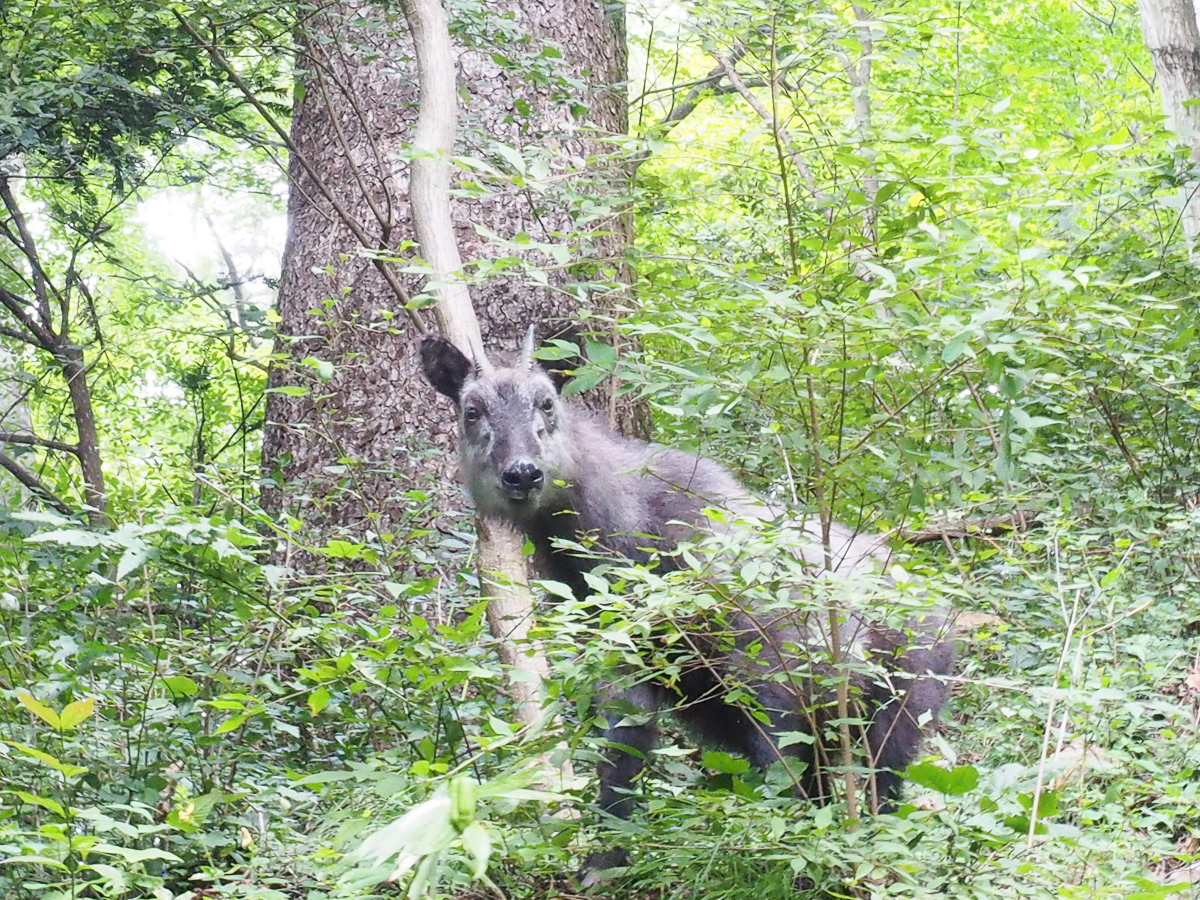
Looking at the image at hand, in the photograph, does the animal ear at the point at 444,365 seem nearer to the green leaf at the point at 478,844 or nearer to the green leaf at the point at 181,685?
the green leaf at the point at 181,685

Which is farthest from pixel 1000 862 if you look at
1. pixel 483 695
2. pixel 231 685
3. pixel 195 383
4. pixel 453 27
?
pixel 195 383

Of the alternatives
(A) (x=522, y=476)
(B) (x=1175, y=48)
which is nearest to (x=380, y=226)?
(A) (x=522, y=476)

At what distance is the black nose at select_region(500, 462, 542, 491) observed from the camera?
14.9 ft

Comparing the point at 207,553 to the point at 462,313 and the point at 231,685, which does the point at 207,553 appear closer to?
the point at 231,685

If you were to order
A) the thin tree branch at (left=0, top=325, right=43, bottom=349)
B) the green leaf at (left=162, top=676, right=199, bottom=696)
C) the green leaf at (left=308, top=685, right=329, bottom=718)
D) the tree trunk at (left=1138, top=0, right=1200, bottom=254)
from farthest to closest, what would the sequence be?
the thin tree branch at (left=0, top=325, right=43, bottom=349)
the tree trunk at (left=1138, top=0, right=1200, bottom=254)
the green leaf at (left=162, top=676, right=199, bottom=696)
the green leaf at (left=308, top=685, right=329, bottom=718)

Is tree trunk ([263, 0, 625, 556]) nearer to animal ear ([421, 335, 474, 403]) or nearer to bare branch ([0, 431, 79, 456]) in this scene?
animal ear ([421, 335, 474, 403])

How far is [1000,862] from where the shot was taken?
2924mm

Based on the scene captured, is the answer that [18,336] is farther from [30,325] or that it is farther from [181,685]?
[181,685]

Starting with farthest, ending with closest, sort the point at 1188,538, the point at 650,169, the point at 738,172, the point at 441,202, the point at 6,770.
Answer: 1. the point at 650,169
2. the point at 1188,538
3. the point at 441,202
4. the point at 738,172
5. the point at 6,770

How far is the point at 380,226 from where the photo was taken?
5.95 metres

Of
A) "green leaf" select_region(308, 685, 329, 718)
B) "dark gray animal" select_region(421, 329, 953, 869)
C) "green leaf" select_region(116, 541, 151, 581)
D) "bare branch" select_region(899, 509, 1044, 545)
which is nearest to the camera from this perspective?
"green leaf" select_region(116, 541, 151, 581)

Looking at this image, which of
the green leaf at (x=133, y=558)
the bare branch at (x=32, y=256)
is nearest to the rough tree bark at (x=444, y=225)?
the green leaf at (x=133, y=558)

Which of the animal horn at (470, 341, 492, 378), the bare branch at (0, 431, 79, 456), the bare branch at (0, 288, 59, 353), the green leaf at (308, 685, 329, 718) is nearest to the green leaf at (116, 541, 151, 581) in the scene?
the green leaf at (308, 685, 329, 718)

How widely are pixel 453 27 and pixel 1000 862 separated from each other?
15.5 feet
